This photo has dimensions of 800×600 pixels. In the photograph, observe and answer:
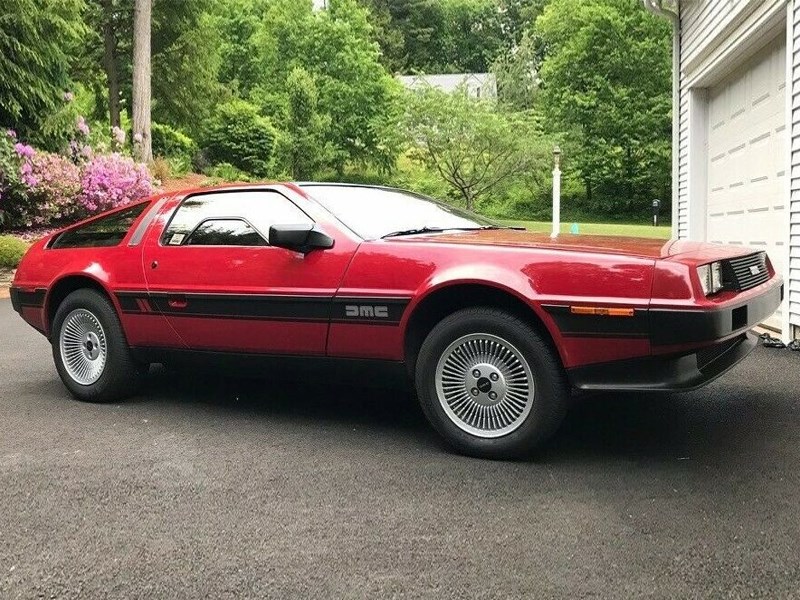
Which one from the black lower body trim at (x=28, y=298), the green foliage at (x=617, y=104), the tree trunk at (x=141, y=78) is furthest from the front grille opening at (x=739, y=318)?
the green foliage at (x=617, y=104)

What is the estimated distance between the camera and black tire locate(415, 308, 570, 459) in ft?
10.8

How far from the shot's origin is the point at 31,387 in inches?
A: 208

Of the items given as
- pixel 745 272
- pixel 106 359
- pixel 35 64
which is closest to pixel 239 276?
pixel 106 359

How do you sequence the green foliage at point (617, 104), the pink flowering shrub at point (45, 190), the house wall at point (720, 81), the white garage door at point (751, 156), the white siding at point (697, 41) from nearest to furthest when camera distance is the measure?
the house wall at point (720, 81)
the white garage door at point (751, 156)
the white siding at point (697, 41)
the pink flowering shrub at point (45, 190)
the green foliage at point (617, 104)

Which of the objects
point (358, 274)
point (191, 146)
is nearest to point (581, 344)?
point (358, 274)

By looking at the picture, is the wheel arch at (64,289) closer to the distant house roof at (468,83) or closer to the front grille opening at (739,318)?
the front grille opening at (739,318)

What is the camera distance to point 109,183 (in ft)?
55.2

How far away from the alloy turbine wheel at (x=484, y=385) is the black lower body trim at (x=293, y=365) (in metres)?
0.31

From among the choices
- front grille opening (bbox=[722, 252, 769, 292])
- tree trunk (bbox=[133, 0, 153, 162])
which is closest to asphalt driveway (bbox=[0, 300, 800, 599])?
front grille opening (bbox=[722, 252, 769, 292])

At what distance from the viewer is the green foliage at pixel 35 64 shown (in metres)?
16.3

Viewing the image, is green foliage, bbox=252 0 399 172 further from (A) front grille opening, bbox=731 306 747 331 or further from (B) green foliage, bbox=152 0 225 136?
(A) front grille opening, bbox=731 306 747 331

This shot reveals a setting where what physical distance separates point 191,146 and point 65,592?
28.1 m

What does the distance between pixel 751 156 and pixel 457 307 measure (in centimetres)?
545

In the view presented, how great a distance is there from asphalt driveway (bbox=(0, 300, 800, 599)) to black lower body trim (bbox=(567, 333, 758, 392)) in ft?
1.31
